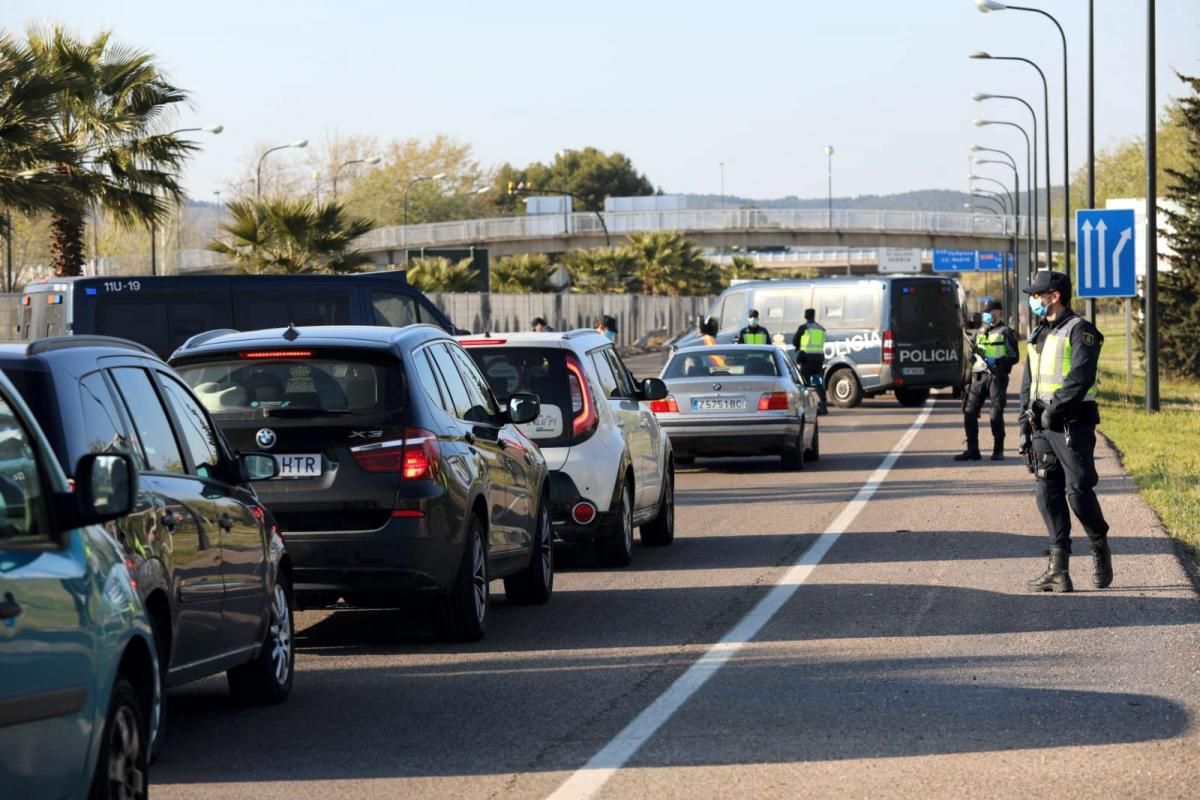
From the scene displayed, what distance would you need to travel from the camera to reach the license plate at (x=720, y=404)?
2166 cm

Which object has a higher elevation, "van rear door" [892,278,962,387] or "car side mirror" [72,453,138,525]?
"van rear door" [892,278,962,387]

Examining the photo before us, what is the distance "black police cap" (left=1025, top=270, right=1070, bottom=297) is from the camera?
12.0 metres

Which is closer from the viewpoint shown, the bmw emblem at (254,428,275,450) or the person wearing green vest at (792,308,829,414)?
the bmw emblem at (254,428,275,450)

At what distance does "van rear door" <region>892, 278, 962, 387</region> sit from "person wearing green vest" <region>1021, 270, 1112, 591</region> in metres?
24.3

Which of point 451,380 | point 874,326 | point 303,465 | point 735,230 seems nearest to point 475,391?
point 451,380

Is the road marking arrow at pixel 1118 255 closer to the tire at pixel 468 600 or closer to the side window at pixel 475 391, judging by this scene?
the side window at pixel 475 391

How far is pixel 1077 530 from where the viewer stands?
15.2 meters

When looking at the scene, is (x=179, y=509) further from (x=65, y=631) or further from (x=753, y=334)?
(x=753, y=334)

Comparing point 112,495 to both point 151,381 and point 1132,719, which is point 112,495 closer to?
point 151,381

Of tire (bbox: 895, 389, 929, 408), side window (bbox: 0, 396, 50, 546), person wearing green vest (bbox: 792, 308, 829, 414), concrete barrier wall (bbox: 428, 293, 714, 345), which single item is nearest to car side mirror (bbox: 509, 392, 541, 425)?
side window (bbox: 0, 396, 50, 546)

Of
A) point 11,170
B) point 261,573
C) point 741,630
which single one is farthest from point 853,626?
point 11,170

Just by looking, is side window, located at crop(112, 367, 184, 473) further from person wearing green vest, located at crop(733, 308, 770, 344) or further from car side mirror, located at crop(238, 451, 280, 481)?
person wearing green vest, located at crop(733, 308, 770, 344)

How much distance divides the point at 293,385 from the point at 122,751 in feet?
14.7

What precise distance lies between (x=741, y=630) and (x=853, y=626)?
0.61 m
